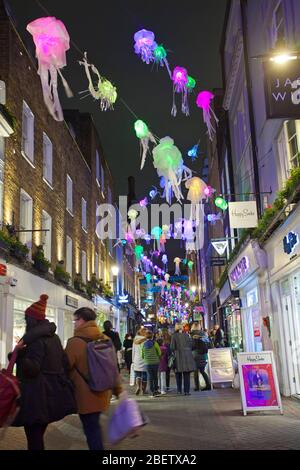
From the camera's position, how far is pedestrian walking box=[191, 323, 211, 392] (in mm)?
15078

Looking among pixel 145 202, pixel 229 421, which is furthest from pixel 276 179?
pixel 145 202

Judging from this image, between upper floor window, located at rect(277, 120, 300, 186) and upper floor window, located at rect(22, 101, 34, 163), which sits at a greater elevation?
upper floor window, located at rect(22, 101, 34, 163)

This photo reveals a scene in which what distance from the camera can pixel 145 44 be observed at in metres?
10.4

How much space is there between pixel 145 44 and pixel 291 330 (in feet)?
23.5

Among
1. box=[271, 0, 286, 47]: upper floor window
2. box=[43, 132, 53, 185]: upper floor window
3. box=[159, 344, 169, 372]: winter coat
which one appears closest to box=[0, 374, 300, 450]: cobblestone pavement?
box=[159, 344, 169, 372]: winter coat

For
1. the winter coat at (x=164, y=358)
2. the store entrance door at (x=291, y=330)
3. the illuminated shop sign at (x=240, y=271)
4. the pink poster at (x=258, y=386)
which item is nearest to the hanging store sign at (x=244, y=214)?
the illuminated shop sign at (x=240, y=271)

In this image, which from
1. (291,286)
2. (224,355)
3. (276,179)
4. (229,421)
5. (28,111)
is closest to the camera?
(229,421)

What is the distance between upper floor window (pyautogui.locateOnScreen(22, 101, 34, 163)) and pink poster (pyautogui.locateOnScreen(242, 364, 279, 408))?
413 inches

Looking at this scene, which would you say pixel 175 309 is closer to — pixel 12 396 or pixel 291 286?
pixel 291 286

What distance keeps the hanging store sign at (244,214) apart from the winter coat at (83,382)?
10.1 m

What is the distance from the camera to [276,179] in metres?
13.5

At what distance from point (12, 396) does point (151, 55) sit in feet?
25.8

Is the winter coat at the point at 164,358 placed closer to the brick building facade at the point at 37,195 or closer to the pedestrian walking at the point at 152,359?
the pedestrian walking at the point at 152,359

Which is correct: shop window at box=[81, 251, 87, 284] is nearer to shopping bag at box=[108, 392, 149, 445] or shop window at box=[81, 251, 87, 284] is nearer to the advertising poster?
the advertising poster
